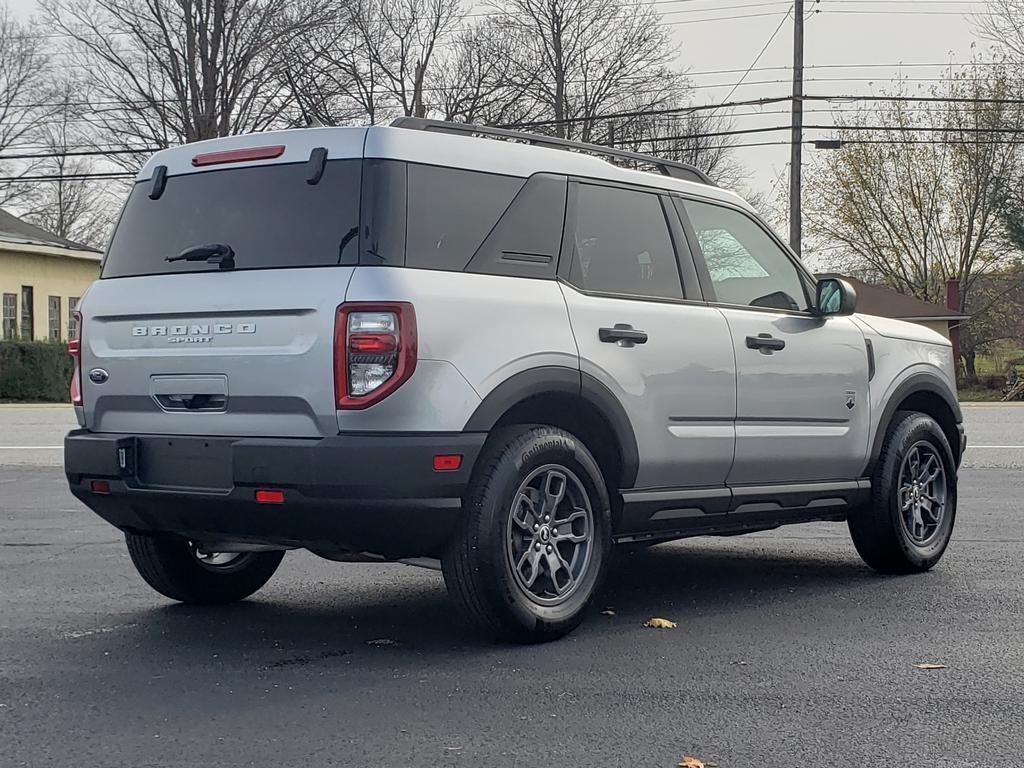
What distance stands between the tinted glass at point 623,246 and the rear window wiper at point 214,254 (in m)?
1.43

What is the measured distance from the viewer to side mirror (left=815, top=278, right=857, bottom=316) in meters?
7.16

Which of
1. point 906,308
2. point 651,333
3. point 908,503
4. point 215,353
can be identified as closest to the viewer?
point 215,353

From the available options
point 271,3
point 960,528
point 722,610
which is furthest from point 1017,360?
point 722,610

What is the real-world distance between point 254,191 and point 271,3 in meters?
38.2

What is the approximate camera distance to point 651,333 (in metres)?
6.15

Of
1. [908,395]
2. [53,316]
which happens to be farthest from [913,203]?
[908,395]

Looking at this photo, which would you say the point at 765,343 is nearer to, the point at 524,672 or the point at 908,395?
the point at 908,395

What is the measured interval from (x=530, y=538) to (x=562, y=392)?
2.00ft

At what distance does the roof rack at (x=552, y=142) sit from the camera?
18.8 ft

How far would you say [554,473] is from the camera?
225 inches

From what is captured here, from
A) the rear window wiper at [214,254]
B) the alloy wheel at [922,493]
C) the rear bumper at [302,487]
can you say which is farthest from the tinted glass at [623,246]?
the alloy wheel at [922,493]

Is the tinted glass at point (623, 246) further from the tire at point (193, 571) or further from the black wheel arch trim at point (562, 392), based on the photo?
Answer: the tire at point (193, 571)

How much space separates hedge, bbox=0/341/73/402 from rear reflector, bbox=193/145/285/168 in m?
27.0

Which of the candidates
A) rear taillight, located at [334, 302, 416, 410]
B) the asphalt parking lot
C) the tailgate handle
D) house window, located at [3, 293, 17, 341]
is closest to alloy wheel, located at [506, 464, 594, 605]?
the asphalt parking lot
